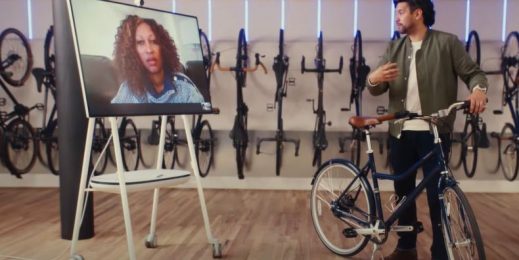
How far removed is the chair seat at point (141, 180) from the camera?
8.76ft

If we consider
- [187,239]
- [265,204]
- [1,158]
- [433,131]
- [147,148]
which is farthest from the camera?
[147,148]

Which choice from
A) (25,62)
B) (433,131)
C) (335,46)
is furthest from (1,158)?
(433,131)

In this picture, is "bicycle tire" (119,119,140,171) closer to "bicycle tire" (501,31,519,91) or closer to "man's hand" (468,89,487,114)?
"man's hand" (468,89,487,114)

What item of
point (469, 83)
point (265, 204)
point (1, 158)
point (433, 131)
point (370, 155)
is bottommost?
point (265, 204)

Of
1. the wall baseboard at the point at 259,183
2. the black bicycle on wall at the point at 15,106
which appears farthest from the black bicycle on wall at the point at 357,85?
the black bicycle on wall at the point at 15,106

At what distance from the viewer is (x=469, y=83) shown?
9.03 feet

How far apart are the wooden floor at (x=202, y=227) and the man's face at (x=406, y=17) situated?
5.05 ft

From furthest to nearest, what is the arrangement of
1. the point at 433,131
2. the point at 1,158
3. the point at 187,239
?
the point at 1,158 → the point at 187,239 → the point at 433,131

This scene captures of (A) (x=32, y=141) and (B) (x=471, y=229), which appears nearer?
(B) (x=471, y=229)

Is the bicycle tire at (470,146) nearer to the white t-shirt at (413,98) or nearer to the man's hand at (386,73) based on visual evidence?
the white t-shirt at (413,98)

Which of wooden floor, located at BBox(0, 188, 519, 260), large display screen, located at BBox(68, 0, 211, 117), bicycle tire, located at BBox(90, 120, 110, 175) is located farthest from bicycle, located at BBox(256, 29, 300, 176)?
large display screen, located at BBox(68, 0, 211, 117)

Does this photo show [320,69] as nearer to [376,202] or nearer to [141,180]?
[376,202]

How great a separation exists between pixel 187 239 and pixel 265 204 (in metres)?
1.42

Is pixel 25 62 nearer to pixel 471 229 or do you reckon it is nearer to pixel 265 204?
pixel 265 204
